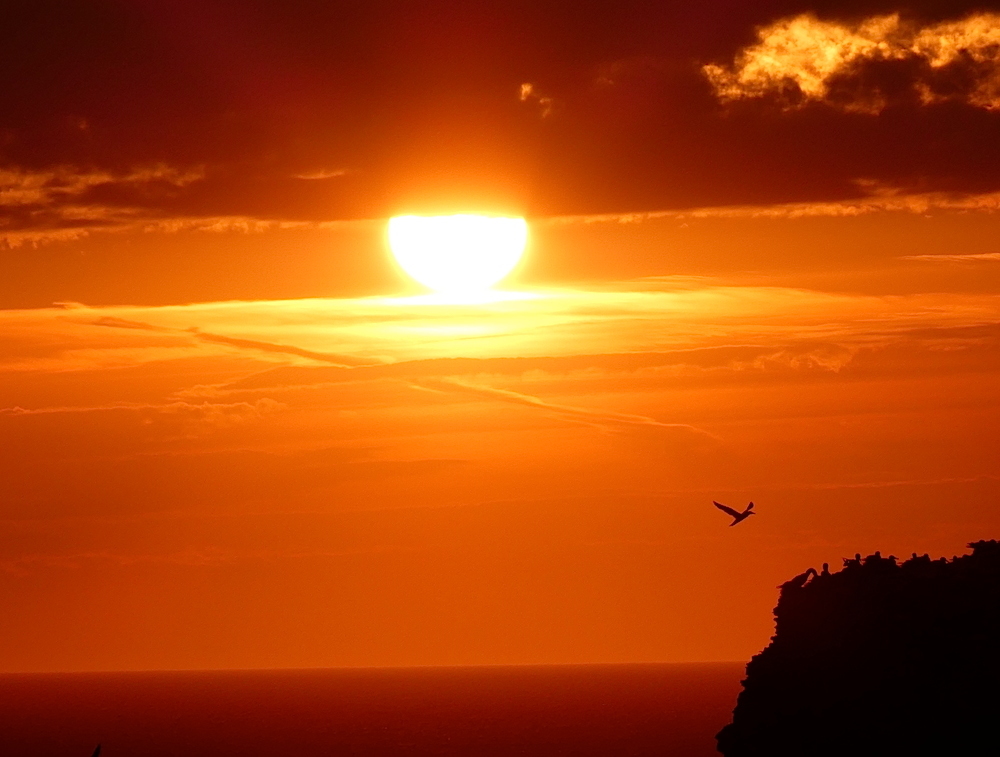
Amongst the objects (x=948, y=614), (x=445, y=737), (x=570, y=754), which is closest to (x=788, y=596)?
(x=948, y=614)

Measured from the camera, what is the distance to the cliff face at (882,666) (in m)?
54.3

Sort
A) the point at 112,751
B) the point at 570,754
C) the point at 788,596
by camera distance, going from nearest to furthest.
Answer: the point at 788,596
the point at 570,754
the point at 112,751

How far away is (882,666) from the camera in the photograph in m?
57.2

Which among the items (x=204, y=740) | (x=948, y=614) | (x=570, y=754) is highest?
(x=204, y=740)

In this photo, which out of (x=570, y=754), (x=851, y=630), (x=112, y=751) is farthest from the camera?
(x=112, y=751)

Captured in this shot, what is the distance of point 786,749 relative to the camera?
59500 mm

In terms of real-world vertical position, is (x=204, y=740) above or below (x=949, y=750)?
above

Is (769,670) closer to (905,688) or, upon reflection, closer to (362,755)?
(905,688)

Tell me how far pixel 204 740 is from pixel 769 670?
471 ft

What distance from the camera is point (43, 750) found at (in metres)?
171

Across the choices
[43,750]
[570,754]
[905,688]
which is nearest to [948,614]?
[905,688]

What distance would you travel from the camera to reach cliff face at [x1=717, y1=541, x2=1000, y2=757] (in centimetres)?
5434

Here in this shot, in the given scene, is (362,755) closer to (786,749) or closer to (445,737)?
(445,737)

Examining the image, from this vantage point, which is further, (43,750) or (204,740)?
(204,740)
